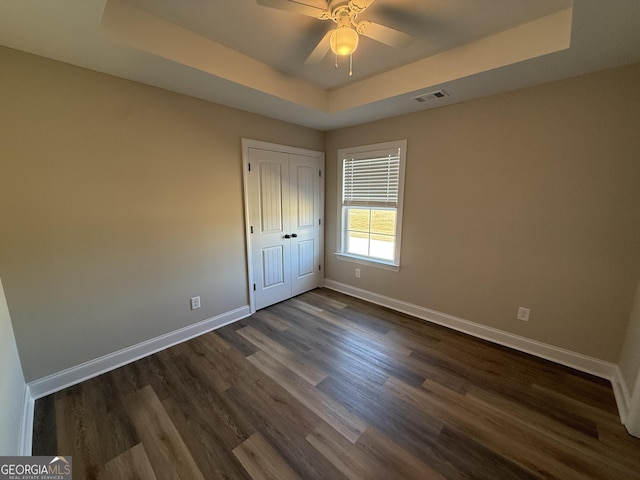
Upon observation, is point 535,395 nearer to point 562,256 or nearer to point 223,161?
point 562,256

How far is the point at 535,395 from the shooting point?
6.20 feet

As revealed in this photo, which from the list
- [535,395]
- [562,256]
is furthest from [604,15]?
[535,395]

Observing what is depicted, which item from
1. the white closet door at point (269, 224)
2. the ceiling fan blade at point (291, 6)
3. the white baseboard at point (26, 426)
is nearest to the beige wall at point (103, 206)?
the white baseboard at point (26, 426)

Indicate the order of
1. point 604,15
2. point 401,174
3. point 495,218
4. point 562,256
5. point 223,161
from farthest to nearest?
point 401,174 → point 223,161 → point 495,218 → point 562,256 → point 604,15

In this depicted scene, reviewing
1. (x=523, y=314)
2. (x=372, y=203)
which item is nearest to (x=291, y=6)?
(x=372, y=203)

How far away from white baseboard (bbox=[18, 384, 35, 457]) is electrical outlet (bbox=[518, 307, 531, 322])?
3.71 metres

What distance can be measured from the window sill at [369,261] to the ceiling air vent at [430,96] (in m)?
1.84

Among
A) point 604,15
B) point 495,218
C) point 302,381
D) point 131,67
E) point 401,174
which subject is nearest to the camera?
point 604,15

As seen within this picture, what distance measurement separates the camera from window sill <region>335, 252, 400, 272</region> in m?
3.25

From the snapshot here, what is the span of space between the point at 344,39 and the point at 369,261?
2546mm

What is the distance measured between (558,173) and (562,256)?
2.30 feet

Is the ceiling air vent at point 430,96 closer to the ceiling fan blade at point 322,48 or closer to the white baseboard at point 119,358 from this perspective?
the ceiling fan blade at point 322,48

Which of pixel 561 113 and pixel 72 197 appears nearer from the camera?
pixel 72 197

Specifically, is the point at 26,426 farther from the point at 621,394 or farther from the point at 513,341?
the point at 621,394
